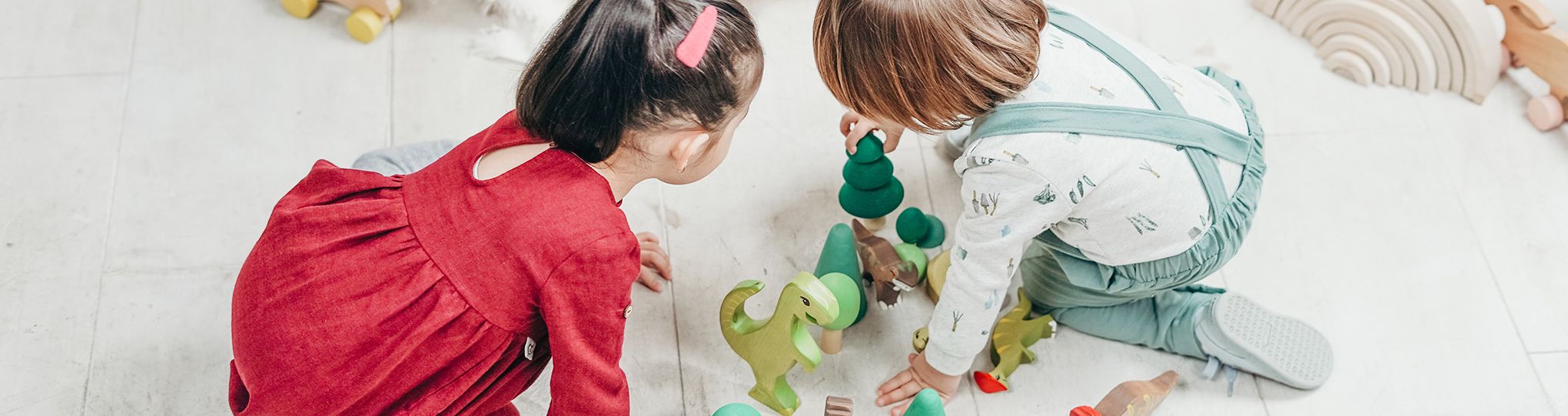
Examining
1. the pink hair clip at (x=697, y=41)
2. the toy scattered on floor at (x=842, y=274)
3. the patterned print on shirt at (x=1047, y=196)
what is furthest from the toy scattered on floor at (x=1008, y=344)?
the pink hair clip at (x=697, y=41)

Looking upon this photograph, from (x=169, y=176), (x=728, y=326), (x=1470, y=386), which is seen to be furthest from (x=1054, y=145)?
(x=169, y=176)

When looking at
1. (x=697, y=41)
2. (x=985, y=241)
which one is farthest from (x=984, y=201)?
(x=697, y=41)

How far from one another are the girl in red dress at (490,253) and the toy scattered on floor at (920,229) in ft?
1.07

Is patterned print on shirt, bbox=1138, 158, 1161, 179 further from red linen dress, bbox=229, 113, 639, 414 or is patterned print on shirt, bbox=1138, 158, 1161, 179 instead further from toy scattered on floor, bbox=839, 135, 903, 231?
red linen dress, bbox=229, 113, 639, 414

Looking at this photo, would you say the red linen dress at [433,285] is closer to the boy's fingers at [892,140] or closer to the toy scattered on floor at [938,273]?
the boy's fingers at [892,140]

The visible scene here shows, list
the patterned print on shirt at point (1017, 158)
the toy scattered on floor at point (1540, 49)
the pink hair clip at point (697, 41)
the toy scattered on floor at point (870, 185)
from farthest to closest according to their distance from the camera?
the toy scattered on floor at point (1540, 49), the toy scattered on floor at point (870, 185), the patterned print on shirt at point (1017, 158), the pink hair clip at point (697, 41)

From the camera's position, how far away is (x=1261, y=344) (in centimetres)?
108

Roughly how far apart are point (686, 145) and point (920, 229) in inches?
15.8

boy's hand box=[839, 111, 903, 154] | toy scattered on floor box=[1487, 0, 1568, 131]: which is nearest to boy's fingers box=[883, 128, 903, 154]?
boy's hand box=[839, 111, 903, 154]

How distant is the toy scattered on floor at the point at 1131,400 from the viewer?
1.03 m

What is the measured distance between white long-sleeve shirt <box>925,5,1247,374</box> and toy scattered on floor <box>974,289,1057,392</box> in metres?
0.10

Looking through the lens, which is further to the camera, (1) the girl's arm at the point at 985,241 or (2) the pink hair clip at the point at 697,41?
(1) the girl's arm at the point at 985,241

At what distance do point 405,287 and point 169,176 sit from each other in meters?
0.55

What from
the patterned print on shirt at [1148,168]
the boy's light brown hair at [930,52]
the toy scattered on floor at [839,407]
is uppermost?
the boy's light brown hair at [930,52]
